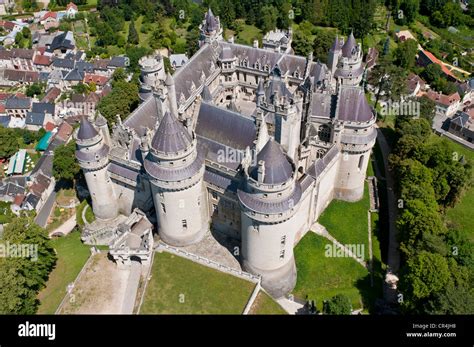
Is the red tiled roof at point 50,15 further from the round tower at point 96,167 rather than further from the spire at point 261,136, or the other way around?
the spire at point 261,136

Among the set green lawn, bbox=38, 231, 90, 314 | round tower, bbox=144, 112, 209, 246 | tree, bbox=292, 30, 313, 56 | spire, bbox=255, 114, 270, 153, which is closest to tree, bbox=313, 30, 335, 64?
tree, bbox=292, 30, 313, 56

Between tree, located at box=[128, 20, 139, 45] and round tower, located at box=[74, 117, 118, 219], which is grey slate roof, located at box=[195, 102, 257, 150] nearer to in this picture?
round tower, located at box=[74, 117, 118, 219]

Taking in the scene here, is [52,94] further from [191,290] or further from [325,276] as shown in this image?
[325,276]

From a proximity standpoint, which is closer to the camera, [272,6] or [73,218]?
[73,218]

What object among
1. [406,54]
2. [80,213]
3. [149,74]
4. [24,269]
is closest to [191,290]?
[24,269]
